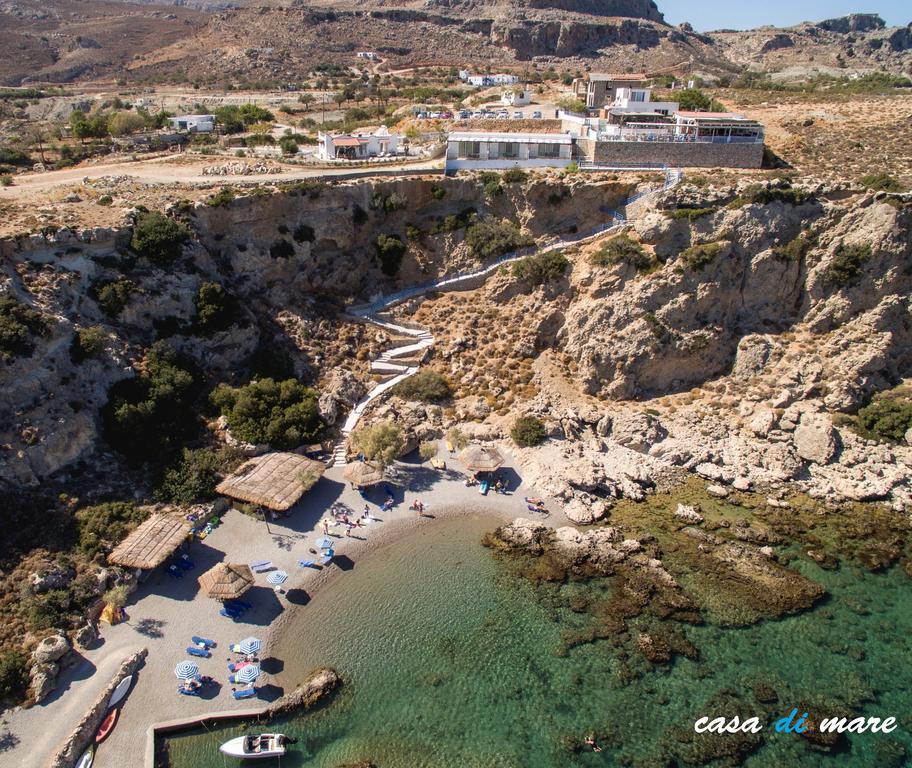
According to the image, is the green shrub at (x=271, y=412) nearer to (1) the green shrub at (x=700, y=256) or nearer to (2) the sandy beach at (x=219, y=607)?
(2) the sandy beach at (x=219, y=607)

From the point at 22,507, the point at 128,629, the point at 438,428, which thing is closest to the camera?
the point at 128,629

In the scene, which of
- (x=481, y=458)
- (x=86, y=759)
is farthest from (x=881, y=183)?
(x=86, y=759)

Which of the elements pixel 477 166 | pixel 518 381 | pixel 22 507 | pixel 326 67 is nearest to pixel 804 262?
pixel 518 381

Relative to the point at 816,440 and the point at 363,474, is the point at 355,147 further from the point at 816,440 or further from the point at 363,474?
the point at 816,440

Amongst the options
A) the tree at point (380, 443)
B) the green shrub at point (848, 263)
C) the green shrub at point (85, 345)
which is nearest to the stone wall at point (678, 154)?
the green shrub at point (848, 263)

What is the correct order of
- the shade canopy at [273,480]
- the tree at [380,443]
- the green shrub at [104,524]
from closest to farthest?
the green shrub at [104,524], the shade canopy at [273,480], the tree at [380,443]

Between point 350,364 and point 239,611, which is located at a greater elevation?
point 350,364

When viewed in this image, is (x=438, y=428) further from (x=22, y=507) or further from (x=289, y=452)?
(x=22, y=507)
